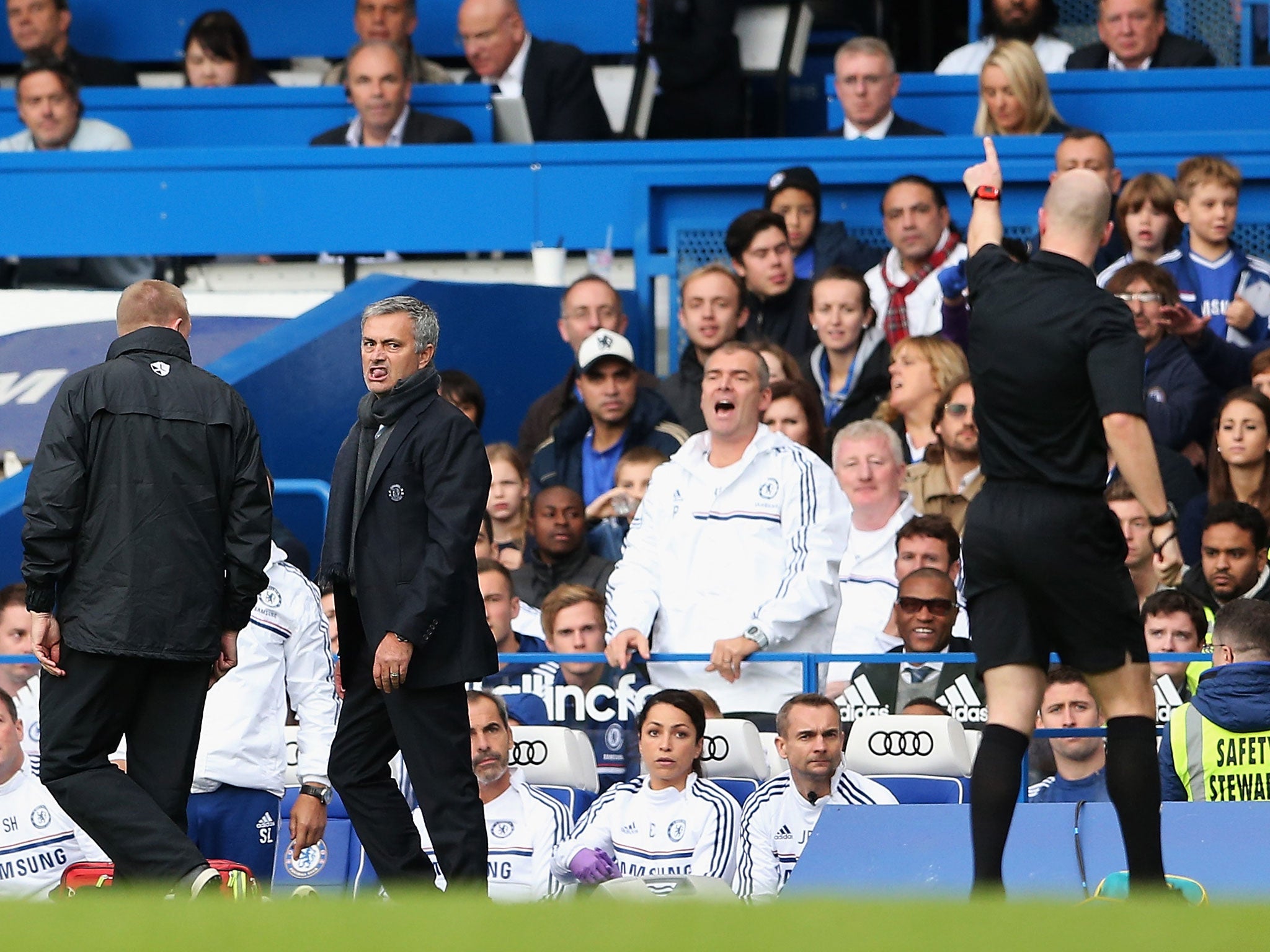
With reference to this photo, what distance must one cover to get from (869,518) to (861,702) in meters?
1.25

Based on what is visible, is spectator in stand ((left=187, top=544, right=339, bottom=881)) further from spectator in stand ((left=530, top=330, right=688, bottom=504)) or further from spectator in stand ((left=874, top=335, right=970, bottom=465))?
spectator in stand ((left=874, top=335, right=970, bottom=465))

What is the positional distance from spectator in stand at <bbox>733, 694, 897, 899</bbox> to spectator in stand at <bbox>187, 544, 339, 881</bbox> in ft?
4.66

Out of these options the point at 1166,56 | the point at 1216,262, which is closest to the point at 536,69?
the point at 1166,56

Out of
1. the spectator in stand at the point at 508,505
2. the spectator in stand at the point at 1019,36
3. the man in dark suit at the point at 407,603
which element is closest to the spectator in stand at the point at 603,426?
the spectator in stand at the point at 508,505

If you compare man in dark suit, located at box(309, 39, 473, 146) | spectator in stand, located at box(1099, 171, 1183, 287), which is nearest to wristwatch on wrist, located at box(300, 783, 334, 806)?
spectator in stand, located at box(1099, 171, 1183, 287)

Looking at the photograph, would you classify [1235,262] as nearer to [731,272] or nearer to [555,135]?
[731,272]

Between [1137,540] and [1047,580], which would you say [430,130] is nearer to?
[1137,540]

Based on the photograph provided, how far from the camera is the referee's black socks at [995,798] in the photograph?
528 centimetres

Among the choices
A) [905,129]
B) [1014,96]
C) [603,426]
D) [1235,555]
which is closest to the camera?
[1235,555]

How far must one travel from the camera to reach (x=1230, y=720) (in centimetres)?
673

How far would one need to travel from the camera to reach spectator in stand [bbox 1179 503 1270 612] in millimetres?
7902

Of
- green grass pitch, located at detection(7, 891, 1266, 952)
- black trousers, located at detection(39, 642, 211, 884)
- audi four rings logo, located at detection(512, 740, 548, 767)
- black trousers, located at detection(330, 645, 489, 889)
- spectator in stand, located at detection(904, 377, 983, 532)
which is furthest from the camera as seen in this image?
spectator in stand, located at detection(904, 377, 983, 532)

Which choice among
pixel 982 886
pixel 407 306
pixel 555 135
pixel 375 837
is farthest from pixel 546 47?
pixel 982 886

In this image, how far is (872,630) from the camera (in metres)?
8.24
